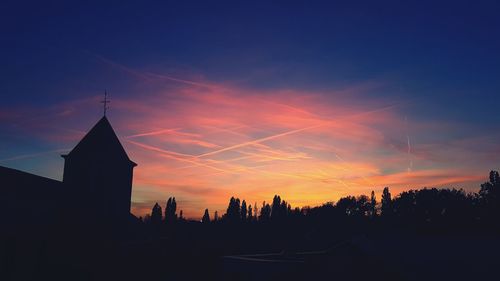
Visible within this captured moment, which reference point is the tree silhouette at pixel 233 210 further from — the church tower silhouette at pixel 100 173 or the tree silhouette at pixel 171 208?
the church tower silhouette at pixel 100 173

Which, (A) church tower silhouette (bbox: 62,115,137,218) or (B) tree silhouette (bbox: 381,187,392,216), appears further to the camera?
(B) tree silhouette (bbox: 381,187,392,216)

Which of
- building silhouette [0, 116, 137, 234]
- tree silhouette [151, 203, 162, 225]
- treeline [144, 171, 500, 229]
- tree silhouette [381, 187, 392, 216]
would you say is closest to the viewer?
building silhouette [0, 116, 137, 234]

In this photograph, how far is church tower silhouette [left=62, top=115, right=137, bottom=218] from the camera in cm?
4297

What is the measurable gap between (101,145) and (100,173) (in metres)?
3.15

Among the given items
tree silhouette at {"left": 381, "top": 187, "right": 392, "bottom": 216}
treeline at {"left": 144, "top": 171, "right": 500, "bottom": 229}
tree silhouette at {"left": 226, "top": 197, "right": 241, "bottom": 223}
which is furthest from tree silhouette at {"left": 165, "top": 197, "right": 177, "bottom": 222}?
tree silhouette at {"left": 381, "top": 187, "right": 392, "bottom": 216}

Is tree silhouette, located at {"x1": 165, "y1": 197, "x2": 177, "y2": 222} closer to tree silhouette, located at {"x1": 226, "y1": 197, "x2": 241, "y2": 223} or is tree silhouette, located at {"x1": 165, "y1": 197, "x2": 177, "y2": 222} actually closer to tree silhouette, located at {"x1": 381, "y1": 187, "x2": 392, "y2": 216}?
tree silhouette, located at {"x1": 226, "y1": 197, "x2": 241, "y2": 223}

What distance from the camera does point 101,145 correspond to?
44688 mm

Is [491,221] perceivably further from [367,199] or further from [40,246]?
[40,246]

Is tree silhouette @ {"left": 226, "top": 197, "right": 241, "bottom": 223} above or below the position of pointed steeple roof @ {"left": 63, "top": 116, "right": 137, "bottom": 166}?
below

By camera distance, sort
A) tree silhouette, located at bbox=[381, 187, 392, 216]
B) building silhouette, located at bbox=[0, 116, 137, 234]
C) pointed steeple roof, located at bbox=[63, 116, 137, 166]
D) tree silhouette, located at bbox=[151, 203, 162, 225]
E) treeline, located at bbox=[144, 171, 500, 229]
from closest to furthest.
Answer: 1. building silhouette, located at bbox=[0, 116, 137, 234]
2. pointed steeple roof, located at bbox=[63, 116, 137, 166]
3. treeline, located at bbox=[144, 171, 500, 229]
4. tree silhouette, located at bbox=[151, 203, 162, 225]
5. tree silhouette, located at bbox=[381, 187, 392, 216]

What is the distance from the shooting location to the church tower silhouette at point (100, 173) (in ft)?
141

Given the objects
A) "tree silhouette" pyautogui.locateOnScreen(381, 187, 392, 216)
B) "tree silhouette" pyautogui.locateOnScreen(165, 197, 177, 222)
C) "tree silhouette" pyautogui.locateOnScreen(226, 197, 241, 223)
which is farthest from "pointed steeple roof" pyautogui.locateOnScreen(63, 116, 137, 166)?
"tree silhouette" pyautogui.locateOnScreen(381, 187, 392, 216)

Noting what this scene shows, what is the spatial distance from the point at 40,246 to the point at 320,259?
2708cm

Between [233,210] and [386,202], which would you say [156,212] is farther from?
[386,202]
